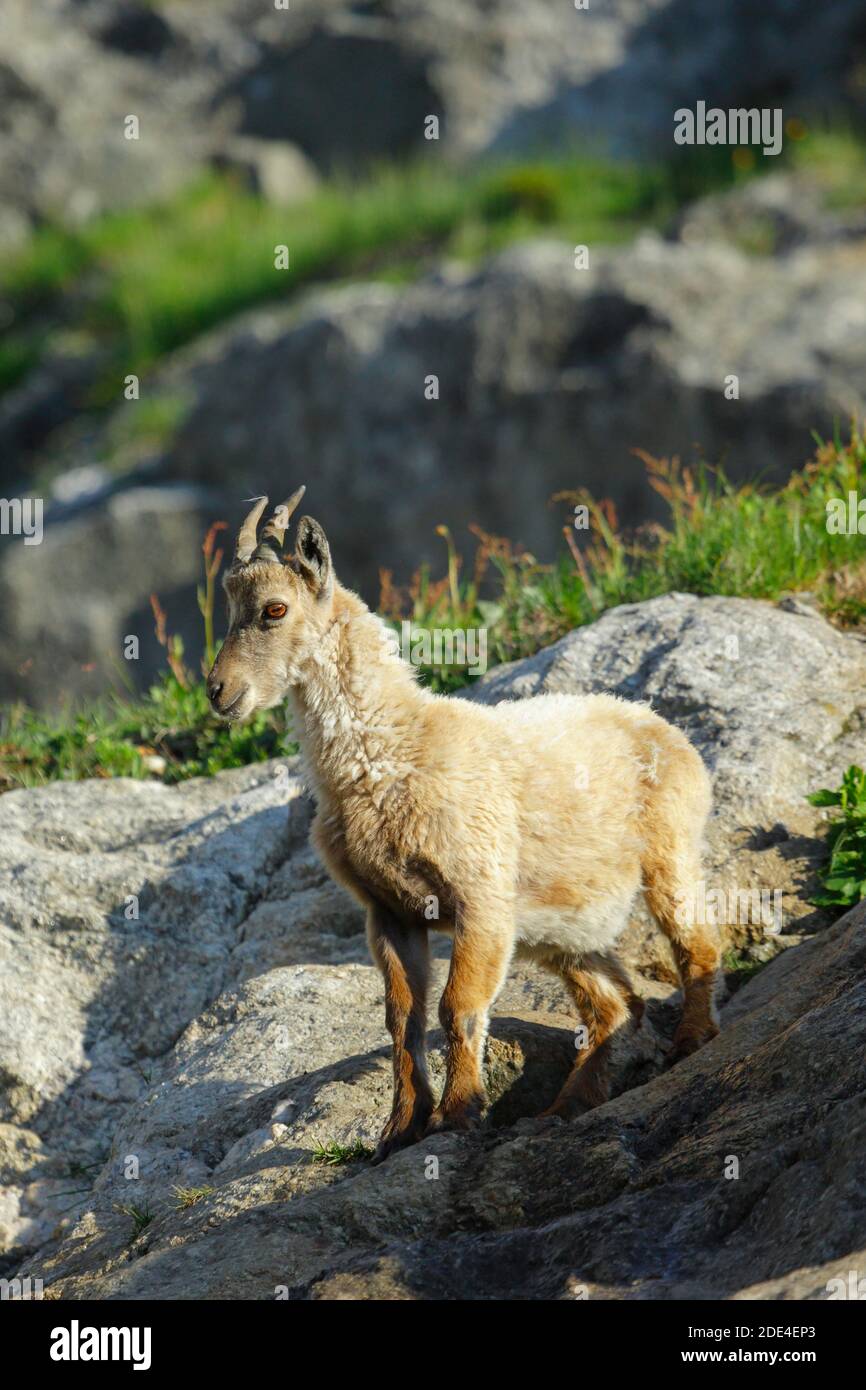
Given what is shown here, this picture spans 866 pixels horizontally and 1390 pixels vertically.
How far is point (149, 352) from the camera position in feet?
69.1

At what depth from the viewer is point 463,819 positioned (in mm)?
6191

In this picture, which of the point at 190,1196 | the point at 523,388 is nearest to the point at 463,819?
the point at 190,1196

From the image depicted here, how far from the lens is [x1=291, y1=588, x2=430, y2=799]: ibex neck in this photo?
20.8 feet

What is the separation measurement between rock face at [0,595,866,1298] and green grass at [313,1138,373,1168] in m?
0.03

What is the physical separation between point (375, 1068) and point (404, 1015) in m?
0.50

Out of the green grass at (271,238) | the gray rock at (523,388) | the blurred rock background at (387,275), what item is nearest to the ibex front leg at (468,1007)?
the blurred rock background at (387,275)

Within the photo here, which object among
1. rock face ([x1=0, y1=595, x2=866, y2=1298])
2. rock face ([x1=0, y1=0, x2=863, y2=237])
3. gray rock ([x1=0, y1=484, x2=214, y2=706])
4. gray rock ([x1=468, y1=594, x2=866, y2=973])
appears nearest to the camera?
rock face ([x1=0, y1=595, x2=866, y2=1298])

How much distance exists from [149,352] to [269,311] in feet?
5.60

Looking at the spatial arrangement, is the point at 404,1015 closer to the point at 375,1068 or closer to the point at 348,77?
the point at 375,1068

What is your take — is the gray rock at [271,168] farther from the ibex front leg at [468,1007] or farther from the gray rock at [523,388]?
the ibex front leg at [468,1007]

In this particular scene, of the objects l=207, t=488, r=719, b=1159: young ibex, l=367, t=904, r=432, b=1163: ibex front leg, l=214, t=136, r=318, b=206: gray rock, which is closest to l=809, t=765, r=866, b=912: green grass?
l=207, t=488, r=719, b=1159: young ibex

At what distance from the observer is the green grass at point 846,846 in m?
7.34

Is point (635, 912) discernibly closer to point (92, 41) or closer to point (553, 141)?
point (553, 141)

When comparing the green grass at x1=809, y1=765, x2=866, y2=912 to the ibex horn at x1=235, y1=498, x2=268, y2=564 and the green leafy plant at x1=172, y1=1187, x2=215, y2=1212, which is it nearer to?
the ibex horn at x1=235, y1=498, x2=268, y2=564
